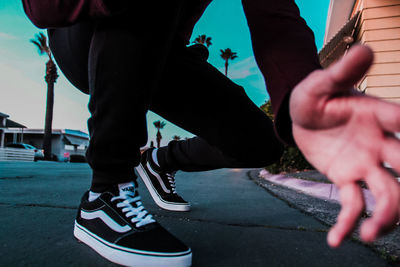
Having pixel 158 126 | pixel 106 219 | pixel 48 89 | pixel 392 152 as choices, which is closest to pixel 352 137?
pixel 392 152

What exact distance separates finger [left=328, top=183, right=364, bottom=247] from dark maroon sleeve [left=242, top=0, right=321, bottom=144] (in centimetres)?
31

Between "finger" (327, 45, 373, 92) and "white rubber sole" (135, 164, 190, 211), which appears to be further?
"white rubber sole" (135, 164, 190, 211)

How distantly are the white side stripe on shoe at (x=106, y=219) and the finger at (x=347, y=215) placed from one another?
2.48ft

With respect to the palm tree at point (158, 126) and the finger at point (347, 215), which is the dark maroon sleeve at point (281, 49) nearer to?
the finger at point (347, 215)

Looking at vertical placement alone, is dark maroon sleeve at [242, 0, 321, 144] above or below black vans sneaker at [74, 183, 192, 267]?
above

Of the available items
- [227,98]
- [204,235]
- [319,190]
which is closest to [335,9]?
[319,190]

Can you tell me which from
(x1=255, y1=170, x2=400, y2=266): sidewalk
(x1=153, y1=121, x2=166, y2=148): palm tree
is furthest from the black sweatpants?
(x1=153, y1=121, x2=166, y2=148): palm tree

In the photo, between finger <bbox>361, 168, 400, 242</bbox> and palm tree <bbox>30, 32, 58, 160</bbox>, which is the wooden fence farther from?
finger <bbox>361, 168, 400, 242</bbox>

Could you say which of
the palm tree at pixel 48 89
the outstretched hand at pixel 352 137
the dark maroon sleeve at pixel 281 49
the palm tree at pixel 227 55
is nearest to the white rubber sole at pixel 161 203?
the dark maroon sleeve at pixel 281 49

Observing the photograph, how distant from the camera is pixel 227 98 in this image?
1.34 metres

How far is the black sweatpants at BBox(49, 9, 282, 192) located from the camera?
3.15 feet

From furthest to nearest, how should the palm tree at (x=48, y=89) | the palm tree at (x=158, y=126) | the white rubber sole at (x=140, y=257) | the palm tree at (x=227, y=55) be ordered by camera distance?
the palm tree at (x=158, y=126) → the palm tree at (x=227, y=55) → the palm tree at (x=48, y=89) → the white rubber sole at (x=140, y=257)

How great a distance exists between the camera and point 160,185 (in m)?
1.77

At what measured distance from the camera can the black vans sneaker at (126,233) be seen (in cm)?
87
